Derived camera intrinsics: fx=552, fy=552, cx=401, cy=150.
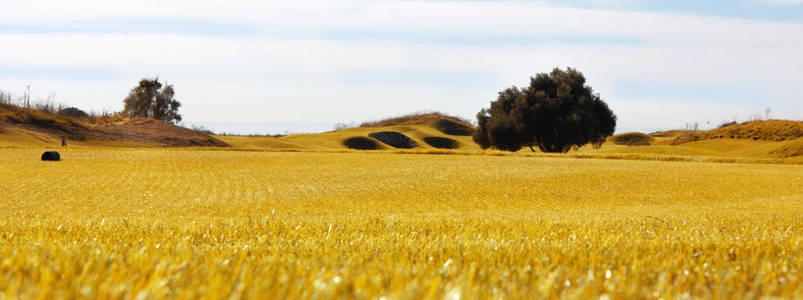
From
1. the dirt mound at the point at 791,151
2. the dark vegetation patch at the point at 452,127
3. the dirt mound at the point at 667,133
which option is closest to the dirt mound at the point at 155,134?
the dark vegetation patch at the point at 452,127

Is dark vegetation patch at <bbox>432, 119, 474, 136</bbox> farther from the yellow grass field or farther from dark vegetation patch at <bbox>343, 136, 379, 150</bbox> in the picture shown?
the yellow grass field

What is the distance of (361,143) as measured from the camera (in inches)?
3733

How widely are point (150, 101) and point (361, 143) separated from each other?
130 feet

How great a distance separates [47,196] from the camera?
1560 centimetres

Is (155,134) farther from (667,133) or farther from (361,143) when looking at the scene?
(667,133)

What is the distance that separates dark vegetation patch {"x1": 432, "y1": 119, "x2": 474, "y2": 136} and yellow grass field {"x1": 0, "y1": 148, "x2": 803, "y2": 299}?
93.5m

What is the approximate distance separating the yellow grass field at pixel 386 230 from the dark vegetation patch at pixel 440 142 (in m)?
73.1

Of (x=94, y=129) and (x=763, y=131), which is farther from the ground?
(x=763, y=131)

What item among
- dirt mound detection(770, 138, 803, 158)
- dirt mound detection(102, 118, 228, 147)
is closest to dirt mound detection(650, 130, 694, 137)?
dirt mound detection(770, 138, 803, 158)

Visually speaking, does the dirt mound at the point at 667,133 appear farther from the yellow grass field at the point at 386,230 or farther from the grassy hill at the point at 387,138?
the yellow grass field at the point at 386,230

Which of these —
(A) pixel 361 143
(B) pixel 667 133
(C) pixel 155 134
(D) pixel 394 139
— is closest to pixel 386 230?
(C) pixel 155 134

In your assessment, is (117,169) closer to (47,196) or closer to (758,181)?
(47,196)

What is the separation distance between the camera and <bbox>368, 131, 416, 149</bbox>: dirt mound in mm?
103500

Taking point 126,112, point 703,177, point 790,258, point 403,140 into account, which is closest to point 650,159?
point 703,177
